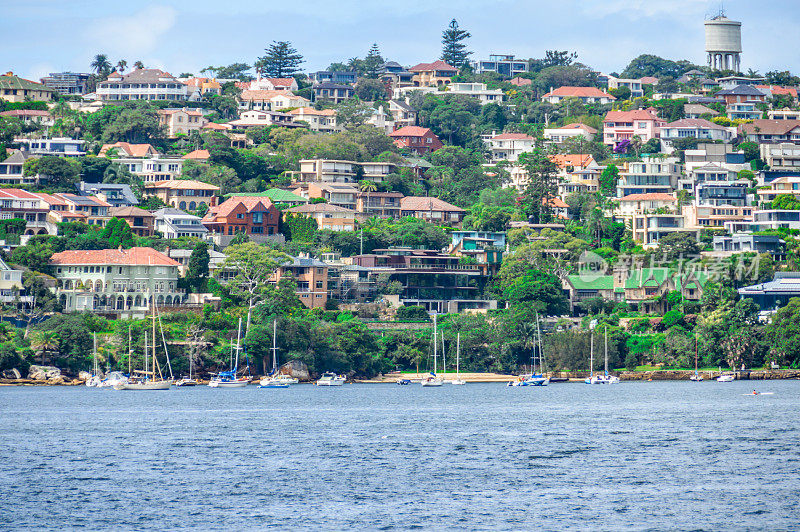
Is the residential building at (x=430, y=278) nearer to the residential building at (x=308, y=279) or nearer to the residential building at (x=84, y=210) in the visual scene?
the residential building at (x=308, y=279)

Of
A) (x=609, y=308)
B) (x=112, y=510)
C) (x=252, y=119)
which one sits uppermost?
(x=252, y=119)

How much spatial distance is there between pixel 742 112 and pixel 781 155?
2172cm

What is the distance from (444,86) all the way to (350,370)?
92638mm

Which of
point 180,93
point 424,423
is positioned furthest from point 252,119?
point 424,423

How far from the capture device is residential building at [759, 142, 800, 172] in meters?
147

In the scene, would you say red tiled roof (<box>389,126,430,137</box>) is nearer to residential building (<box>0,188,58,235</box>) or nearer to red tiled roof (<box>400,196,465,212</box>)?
red tiled roof (<box>400,196,465,212</box>)

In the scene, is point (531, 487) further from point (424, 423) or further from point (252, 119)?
point (252, 119)

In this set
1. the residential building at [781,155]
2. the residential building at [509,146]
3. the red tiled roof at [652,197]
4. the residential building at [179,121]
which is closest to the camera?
the red tiled roof at [652,197]

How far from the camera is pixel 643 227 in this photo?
126 meters

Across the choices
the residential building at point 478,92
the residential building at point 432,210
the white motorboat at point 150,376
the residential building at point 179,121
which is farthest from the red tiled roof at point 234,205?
the residential building at point 478,92

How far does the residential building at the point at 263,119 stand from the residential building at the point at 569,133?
100 feet

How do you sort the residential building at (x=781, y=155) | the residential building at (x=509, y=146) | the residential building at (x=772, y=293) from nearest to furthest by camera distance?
the residential building at (x=772, y=293)
the residential building at (x=781, y=155)
the residential building at (x=509, y=146)

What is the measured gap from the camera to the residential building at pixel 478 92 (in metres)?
184

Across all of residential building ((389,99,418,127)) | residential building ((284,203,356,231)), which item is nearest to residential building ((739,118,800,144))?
residential building ((389,99,418,127))
